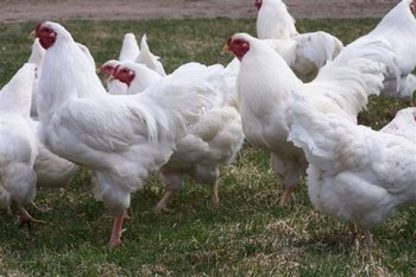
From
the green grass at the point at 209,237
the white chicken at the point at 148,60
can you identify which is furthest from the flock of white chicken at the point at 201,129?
the white chicken at the point at 148,60

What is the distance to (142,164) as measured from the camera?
7.07 metres

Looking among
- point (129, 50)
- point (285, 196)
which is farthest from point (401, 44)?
point (285, 196)

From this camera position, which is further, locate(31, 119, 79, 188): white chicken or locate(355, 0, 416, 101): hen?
locate(355, 0, 416, 101): hen

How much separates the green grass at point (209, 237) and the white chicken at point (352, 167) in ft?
1.14

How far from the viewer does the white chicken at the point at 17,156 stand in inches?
288

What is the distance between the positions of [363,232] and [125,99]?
220 centimetres

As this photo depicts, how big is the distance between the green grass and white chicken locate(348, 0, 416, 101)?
2192 mm

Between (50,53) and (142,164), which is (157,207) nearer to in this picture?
(142,164)

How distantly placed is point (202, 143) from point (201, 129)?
0.42 ft

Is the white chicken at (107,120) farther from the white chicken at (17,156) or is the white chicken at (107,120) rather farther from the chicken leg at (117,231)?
the white chicken at (17,156)

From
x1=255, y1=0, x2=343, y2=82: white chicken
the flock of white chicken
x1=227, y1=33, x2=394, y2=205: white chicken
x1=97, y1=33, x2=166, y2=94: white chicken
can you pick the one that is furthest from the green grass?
x1=255, y1=0, x2=343, y2=82: white chicken

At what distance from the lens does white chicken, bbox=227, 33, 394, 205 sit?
779 centimetres

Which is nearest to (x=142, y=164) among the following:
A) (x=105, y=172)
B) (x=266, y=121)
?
(x=105, y=172)

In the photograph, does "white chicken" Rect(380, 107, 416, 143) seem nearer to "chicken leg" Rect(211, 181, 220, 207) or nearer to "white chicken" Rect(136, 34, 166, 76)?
"chicken leg" Rect(211, 181, 220, 207)
